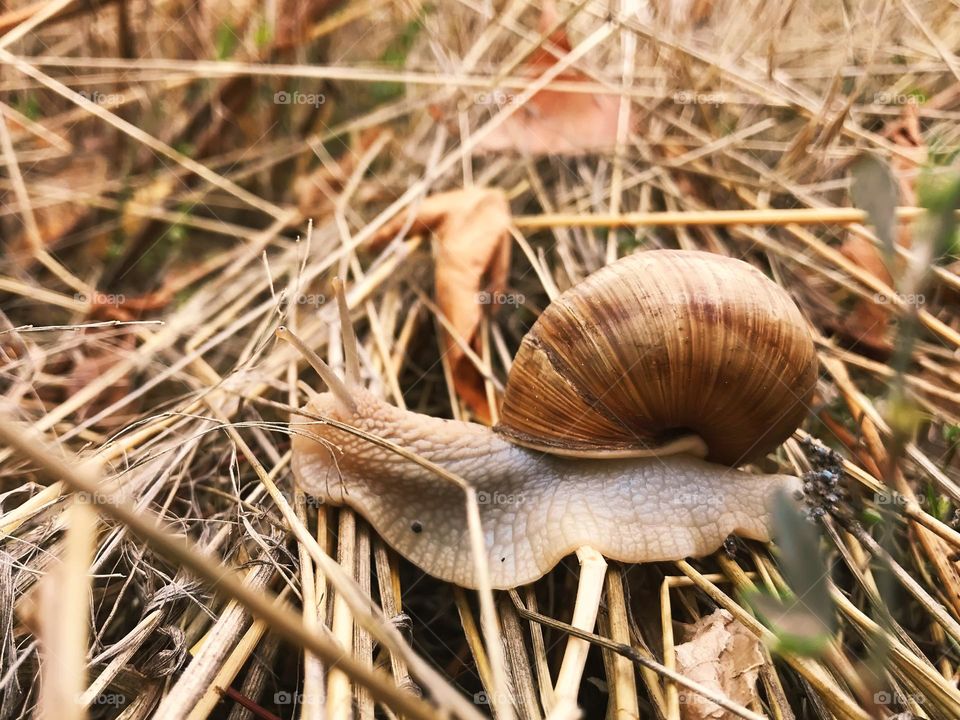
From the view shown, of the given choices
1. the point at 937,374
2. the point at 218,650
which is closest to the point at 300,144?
the point at 218,650

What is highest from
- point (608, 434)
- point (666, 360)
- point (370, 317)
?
point (666, 360)

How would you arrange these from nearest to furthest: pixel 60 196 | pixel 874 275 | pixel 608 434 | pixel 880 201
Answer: pixel 880 201, pixel 608 434, pixel 874 275, pixel 60 196

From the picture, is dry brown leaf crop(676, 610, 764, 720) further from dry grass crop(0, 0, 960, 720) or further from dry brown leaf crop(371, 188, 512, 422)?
dry brown leaf crop(371, 188, 512, 422)

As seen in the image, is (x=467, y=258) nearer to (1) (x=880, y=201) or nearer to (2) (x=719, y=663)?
(2) (x=719, y=663)

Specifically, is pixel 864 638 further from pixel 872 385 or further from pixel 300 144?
pixel 300 144

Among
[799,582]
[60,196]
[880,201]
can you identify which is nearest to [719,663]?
[799,582]

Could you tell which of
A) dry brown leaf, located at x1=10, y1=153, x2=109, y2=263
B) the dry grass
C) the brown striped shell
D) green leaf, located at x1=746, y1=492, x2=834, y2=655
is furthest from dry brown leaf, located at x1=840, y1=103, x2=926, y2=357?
dry brown leaf, located at x1=10, y1=153, x2=109, y2=263

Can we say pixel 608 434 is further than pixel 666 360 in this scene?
Yes
